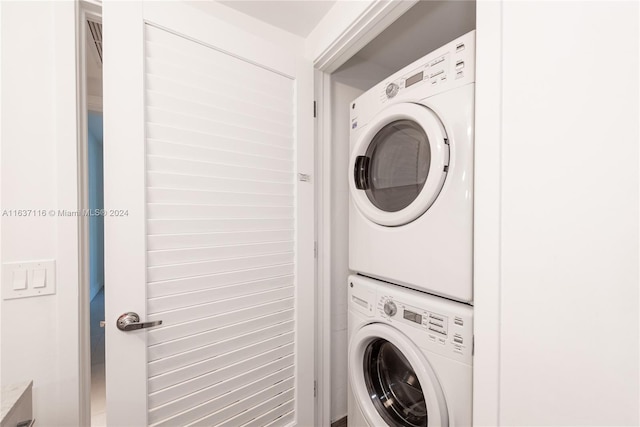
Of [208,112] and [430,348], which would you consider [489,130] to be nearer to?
[430,348]

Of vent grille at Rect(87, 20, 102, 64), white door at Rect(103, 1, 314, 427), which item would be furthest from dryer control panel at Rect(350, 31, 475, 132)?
vent grille at Rect(87, 20, 102, 64)

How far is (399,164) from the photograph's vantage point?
114 centimetres

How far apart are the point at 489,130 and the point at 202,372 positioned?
1.38 metres

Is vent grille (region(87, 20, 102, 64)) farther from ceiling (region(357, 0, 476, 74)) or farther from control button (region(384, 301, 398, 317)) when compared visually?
control button (region(384, 301, 398, 317))

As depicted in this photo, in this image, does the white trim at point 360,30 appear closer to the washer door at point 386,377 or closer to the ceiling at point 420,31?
the ceiling at point 420,31

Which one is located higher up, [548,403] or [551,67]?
[551,67]

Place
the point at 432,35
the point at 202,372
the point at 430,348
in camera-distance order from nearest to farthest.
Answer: the point at 430,348 → the point at 202,372 → the point at 432,35

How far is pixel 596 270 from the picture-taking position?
55 cm

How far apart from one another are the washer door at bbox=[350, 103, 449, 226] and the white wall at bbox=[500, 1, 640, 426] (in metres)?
0.26

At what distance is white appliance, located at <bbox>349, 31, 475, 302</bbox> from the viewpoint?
2.86 ft

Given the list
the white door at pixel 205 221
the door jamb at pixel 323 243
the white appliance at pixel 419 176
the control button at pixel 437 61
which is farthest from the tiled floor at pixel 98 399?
the control button at pixel 437 61

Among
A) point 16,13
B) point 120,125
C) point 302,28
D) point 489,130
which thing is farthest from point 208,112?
point 489,130

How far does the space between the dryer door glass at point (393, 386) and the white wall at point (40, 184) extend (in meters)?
1.18

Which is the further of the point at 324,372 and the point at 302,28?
the point at 324,372
